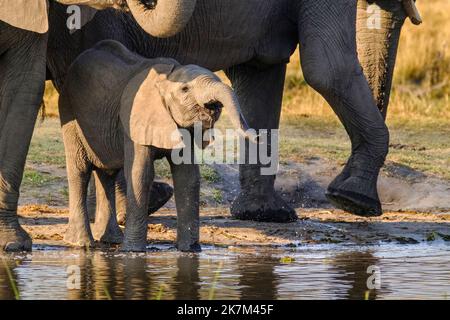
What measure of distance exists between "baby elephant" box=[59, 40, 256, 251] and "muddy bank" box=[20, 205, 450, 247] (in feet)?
1.93

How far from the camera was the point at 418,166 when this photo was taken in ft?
44.7

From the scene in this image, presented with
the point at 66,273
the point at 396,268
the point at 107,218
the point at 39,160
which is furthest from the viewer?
the point at 39,160

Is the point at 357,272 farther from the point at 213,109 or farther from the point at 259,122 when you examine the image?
the point at 259,122

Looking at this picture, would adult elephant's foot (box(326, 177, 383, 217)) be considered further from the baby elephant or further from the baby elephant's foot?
the baby elephant's foot

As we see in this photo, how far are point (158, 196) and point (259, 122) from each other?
1.06 metres

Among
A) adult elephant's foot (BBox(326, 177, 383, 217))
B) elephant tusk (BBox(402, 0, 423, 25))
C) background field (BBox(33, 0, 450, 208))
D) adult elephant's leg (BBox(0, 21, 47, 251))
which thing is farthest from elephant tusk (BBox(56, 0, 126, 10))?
elephant tusk (BBox(402, 0, 423, 25))

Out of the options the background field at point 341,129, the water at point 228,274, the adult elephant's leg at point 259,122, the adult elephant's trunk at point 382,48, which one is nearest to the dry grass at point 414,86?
the background field at point 341,129

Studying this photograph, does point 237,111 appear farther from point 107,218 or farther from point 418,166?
point 418,166

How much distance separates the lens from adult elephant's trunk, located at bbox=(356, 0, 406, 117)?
12148 mm

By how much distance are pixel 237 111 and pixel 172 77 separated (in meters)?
0.62

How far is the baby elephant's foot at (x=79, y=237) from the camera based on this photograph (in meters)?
10.1
